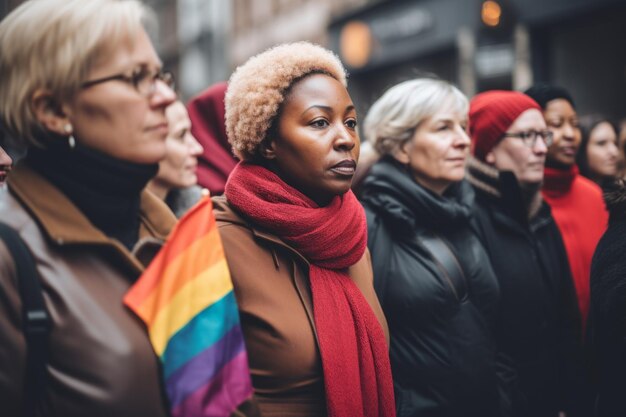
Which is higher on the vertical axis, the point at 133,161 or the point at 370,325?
the point at 133,161

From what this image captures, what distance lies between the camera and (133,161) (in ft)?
5.58

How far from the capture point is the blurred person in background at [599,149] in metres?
5.25

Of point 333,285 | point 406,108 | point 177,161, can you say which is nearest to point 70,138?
point 333,285

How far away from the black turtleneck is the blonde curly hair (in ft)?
2.33

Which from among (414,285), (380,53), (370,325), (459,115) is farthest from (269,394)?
(380,53)

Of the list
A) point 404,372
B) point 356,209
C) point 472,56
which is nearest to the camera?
point 356,209

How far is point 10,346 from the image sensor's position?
1.45m

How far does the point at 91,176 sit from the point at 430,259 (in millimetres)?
1890

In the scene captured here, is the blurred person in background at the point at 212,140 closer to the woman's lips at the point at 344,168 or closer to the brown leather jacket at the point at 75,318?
the woman's lips at the point at 344,168

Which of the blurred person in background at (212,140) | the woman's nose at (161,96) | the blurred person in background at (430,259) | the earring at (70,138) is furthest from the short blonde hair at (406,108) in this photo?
the earring at (70,138)

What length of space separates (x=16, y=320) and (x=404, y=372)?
195cm

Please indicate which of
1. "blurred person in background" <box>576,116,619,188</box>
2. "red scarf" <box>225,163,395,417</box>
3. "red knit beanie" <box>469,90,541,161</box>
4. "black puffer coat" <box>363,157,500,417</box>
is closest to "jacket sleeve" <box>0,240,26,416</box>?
"red scarf" <box>225,163,395,417</box>

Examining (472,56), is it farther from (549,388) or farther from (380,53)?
(549,388)

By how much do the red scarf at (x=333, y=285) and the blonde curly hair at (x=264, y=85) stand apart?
4.9 inches
